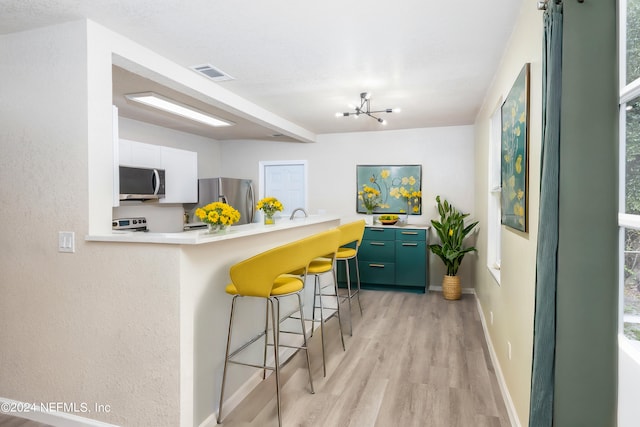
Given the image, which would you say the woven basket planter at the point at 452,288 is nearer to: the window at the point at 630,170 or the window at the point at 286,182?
the window at the point at 286,182

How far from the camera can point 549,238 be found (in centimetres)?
138

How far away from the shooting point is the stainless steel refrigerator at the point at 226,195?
596cm

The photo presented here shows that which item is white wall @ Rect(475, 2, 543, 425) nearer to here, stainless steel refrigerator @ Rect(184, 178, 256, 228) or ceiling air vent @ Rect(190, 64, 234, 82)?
ceiling air vent @ Rect(190, 64, 234, 82)

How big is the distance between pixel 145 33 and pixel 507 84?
2.41 meters

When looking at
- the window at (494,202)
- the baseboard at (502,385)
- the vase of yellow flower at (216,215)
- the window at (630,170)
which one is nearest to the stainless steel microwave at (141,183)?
the vase of yellow flower at (216,215)

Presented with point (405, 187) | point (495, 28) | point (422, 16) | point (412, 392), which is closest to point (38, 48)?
point (422, 16)

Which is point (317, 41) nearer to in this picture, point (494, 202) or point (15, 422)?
point (494, 202)

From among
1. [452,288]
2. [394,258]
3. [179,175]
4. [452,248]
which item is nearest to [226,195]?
[179,175]

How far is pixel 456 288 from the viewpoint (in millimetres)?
5230

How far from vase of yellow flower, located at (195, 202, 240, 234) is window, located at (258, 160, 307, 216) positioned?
4.19m

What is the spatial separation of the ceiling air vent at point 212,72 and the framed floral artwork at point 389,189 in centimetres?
307

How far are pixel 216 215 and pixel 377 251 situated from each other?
12.1ft

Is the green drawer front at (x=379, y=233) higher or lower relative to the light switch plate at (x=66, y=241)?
lower

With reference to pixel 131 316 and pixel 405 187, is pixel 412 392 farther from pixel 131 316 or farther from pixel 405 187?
pixel 405 187
